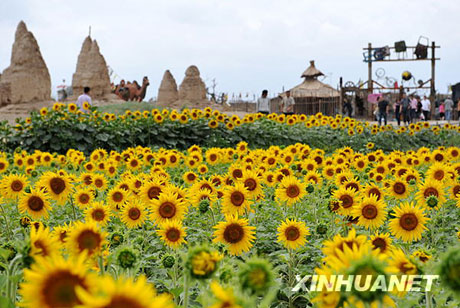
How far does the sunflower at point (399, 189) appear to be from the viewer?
13.6 ft

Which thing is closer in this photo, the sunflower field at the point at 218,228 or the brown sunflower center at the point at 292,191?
the sunflower field at the point at 218,228

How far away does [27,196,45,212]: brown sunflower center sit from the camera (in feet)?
11.0

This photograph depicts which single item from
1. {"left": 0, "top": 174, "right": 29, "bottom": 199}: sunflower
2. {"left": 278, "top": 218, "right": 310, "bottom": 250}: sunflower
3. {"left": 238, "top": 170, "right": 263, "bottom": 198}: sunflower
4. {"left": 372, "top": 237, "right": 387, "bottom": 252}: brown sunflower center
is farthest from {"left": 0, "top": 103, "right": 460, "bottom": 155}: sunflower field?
{"left": 372, "top": 237, "right": 387, "bottom": 252}: brown sunflower center

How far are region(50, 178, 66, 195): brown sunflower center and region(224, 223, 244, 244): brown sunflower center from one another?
1731 mm

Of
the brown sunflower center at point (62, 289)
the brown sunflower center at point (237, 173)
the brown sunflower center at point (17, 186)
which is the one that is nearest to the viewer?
the brown sunflower center at point (62, 289)

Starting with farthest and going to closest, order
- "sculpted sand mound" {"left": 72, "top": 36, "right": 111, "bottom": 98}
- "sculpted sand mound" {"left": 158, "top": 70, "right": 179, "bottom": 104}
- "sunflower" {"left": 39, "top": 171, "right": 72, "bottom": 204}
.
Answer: "sculpted sand mound" {"left": 158, "top": 70, "right": 179, "bottom": 104} < "sculpted sand mound" {"left": 72, "top": 36, "right": 111, "bottom": 98} < "sunflower" {"left": 39, "top": 171, "right": 72, "bottom": 204}

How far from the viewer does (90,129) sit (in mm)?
10648

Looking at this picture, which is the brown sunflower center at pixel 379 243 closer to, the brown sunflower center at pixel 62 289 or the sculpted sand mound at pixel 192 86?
the brown sunflower center at pixel 62 289

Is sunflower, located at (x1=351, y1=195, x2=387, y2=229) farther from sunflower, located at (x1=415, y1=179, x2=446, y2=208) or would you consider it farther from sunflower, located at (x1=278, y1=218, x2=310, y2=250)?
sunflower, located at (x1=415, y1=179, x2=446, y2=208)

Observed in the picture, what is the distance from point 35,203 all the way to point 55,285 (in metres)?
2.48

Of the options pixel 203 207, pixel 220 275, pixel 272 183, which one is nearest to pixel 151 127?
pixel 272 183

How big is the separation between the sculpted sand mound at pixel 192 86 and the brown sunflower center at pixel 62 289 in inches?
1134

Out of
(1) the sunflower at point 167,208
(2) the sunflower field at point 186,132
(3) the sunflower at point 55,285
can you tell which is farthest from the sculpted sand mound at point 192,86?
(3) the sunflower at point 55,285

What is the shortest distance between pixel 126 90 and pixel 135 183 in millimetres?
28815
